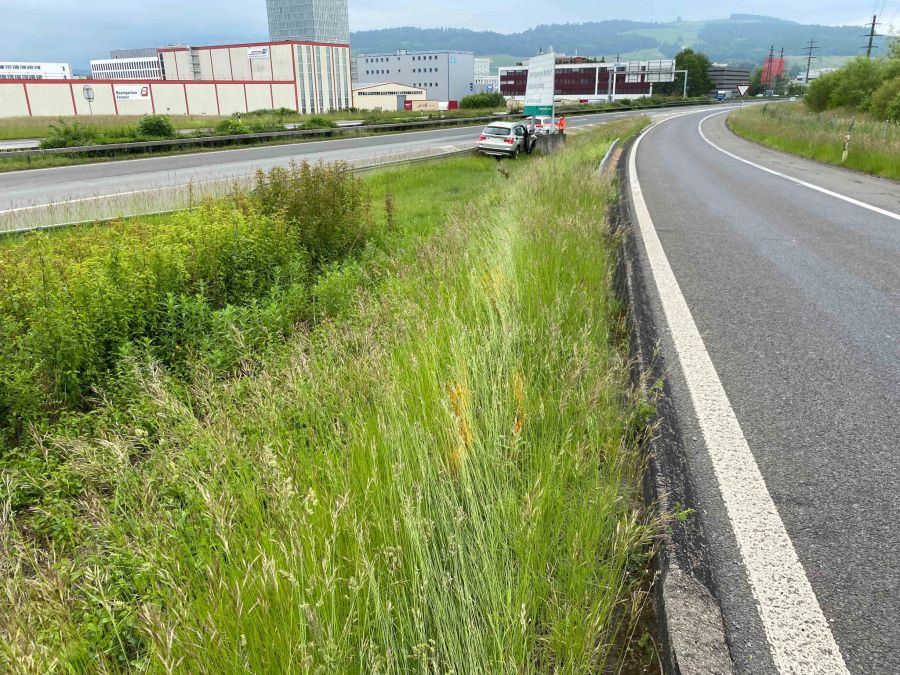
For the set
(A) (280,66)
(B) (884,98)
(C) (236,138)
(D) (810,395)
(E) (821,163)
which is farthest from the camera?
(A) (280,66)

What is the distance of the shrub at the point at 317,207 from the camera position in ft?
27.1

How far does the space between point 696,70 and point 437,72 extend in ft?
190

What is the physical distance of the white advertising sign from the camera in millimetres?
59375

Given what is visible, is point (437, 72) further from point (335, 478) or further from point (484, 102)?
point (335, 478)

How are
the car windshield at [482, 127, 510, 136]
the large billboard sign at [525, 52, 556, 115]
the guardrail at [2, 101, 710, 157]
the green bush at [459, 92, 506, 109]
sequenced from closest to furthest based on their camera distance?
the guardrail at [2, 101, 710, 157]
the large billboard sign at [525, 52, 556, 115]
the car windshield at [482, 127, 510, 136]
the green bush at [459, 92, 506, 109]

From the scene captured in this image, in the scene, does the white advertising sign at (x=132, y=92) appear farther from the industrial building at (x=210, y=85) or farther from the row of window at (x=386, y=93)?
the row of window at (x=386, y=93)

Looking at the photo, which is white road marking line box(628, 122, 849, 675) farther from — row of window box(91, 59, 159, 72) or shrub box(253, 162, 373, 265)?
row of window box(91, 59, 159, 72)

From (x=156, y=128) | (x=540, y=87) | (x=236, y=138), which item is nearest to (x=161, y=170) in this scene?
(x=236, y=138)

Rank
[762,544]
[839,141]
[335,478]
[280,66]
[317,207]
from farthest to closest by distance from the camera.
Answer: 1. [280,66]
2. [839,141]
3. [317,207]
4. [762,544]
5. [335,478]

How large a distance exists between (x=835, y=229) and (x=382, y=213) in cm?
748

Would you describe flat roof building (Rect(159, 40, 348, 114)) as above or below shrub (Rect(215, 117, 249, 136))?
above

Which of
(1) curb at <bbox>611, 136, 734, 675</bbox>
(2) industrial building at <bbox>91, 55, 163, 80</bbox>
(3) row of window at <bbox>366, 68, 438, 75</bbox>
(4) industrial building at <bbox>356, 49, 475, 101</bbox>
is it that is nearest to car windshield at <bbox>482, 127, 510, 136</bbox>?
(1) curb at <bbox>611, 136, 734, 675</bbox>

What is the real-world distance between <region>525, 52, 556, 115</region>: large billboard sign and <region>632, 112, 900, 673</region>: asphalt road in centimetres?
1485

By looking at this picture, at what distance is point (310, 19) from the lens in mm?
179750
